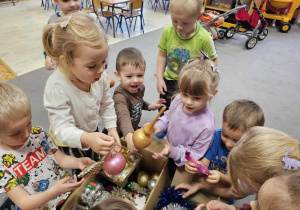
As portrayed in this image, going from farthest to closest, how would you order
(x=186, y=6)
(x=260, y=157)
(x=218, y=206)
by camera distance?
(x=186, y=6), (x=218, y=206), (x=260, y=157)

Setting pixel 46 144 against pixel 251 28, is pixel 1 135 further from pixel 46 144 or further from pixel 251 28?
pixel 251 28

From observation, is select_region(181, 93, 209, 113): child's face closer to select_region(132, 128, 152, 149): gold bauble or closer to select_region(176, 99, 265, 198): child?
select_region(176, 99, 265, 198): child

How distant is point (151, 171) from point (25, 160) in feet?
2.35

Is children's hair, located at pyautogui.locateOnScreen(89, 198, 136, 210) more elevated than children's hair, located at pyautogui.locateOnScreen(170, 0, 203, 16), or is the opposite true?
children's hair, located at pyautogui.locateOnScreen(170, 0, 203, 16)

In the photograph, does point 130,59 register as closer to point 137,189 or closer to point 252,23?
point 137,189

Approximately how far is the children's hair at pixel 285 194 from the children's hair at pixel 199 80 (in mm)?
532

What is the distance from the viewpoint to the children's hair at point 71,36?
2.50 feet

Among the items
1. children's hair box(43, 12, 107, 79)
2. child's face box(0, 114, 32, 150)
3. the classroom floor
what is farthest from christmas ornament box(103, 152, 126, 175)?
the classroom floor

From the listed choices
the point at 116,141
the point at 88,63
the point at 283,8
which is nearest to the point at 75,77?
the point at 88,63

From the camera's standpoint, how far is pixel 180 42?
A: 1.44 metres

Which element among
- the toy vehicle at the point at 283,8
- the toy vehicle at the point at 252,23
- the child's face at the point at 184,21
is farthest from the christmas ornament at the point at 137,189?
the toy vehicle at the point at 283,8

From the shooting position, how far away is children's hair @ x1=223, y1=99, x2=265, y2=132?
3.05ft

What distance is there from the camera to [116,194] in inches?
40.6

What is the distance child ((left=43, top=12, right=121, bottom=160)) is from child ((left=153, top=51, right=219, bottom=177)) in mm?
382
